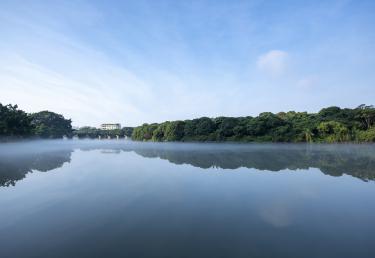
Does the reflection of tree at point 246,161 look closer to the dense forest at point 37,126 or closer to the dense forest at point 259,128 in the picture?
the dense forest at point 37,126

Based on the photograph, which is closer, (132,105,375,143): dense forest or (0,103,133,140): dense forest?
(0,103,133,140): dense forest

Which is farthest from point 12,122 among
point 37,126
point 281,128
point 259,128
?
point 281,128

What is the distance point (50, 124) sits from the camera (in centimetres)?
7400

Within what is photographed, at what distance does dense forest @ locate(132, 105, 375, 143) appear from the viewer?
4022 centimetres

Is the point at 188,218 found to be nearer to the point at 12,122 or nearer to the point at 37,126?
the point at 12,122

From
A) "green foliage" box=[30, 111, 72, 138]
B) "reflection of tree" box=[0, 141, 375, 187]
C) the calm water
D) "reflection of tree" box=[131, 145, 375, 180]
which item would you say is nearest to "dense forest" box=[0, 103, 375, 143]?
"green foliage" box=[30, 111, 72, 138]

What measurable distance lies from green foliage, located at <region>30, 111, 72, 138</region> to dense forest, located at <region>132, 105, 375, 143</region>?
29050 mm

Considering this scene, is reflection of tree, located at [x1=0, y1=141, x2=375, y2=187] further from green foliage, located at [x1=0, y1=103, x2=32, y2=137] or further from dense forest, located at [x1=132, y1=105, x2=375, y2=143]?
Answer: dense forest, located at [x1=132, y1=105, x2=375, y2=143]

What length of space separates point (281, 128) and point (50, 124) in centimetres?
6316

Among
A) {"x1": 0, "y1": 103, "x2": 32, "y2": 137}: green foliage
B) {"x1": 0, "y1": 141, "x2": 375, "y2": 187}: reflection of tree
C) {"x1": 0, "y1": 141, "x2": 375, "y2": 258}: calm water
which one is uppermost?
{"x1": 0, "y1": 103, "x2": 32, "y2": 137}: green foliage

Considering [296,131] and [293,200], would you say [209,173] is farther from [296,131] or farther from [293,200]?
[296,131]

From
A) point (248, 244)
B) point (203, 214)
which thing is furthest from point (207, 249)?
point (203, 214)

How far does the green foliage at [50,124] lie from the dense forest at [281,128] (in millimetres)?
29050

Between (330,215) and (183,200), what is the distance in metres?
3.40
